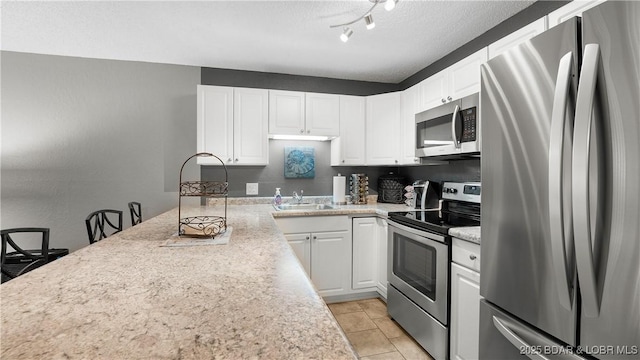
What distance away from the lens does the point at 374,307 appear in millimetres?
2707

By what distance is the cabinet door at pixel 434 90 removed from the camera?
7.73 ft

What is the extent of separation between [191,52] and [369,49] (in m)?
1.69

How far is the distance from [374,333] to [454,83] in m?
2.05

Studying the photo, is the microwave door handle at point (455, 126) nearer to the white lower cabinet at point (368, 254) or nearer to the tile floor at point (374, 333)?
the white lower cabinet at point (368, 254)

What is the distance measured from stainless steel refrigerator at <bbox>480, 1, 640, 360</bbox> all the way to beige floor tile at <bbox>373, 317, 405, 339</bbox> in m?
1.08

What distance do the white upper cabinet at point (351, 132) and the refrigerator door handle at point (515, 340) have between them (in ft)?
6.94

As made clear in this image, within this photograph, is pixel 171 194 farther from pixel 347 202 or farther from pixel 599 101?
pixel 599 101

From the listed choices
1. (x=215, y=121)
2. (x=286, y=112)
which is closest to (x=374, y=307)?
(x=286, y=112)

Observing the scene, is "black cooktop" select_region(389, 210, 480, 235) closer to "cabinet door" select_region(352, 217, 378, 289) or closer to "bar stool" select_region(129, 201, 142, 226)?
"cabinet door" select_region(352, 217, 378, 289)

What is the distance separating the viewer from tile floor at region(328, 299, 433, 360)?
2008 mm

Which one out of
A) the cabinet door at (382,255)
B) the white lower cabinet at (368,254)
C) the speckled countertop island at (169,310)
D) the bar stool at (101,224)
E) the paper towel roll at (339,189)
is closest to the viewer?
the speckled countertop island at (169,310)

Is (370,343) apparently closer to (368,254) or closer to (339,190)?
(368,254)

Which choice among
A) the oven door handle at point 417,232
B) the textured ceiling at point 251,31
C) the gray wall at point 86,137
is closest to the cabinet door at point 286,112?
the textured ceiling at point 251,31

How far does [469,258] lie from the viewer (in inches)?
63.4
